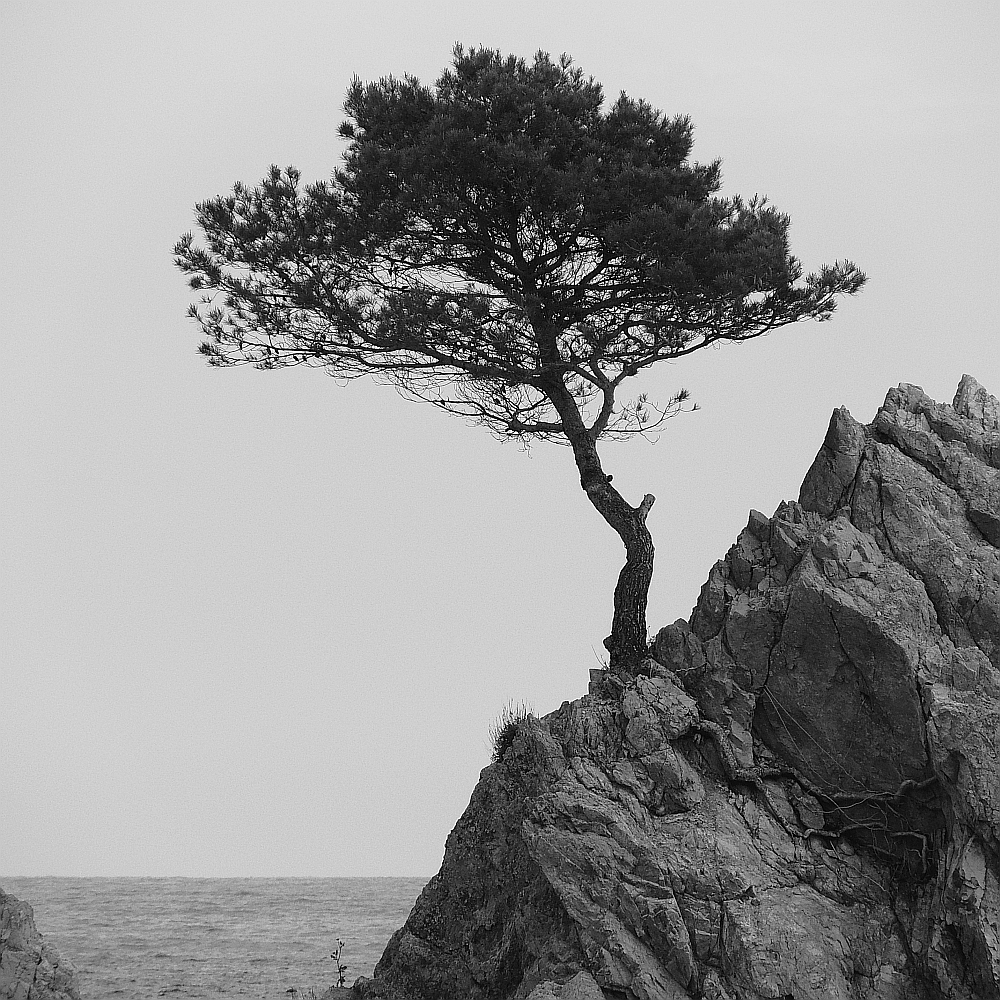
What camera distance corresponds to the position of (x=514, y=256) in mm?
10086

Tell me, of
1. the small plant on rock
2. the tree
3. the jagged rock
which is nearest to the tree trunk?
the tree

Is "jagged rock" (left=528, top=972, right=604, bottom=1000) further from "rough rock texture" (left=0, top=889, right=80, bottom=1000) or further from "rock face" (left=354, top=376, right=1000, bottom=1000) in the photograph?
"rough rock texture" (left=0, top=889, right=80, bottom=1000)

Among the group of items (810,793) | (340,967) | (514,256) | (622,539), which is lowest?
(340,967)

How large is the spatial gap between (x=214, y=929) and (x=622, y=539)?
8.22m

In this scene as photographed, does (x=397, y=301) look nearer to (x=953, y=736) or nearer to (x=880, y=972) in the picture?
(x=953, y=736)

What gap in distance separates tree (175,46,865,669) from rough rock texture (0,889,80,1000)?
5.19 m

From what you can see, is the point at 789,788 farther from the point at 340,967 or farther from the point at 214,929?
the point at 214,929

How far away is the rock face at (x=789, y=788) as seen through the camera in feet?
22.1

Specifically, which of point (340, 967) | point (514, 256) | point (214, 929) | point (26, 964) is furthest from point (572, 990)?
point (214, 929)

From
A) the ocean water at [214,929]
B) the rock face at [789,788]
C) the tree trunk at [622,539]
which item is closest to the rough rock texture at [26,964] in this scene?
the ocean water at [214,929]

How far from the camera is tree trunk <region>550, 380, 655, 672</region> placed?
30.3 ft

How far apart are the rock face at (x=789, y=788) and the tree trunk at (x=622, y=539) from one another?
0.28 meters

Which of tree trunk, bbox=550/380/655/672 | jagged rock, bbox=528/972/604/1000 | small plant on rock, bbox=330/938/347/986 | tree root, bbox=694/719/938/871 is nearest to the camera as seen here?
jagged rock, bbox=528/972/604/1000

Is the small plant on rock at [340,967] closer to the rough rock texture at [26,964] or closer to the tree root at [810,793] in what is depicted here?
the rough rock texture at [26,964]
